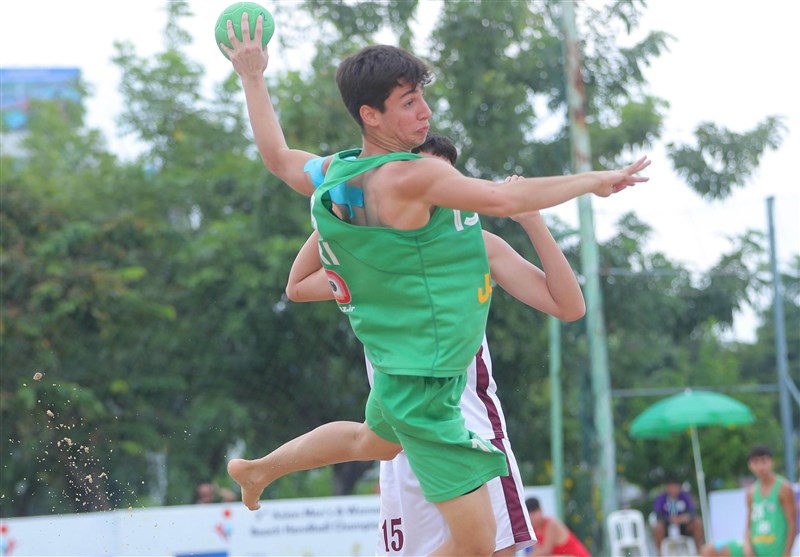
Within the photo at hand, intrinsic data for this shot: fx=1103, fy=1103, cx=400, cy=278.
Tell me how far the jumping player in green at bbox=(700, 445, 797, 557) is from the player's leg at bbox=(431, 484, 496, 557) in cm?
667

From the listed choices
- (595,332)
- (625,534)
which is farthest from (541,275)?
(625,534)

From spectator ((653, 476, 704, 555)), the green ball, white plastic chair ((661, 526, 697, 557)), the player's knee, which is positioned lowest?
white plastic chair ((661, 526, 697, 557))

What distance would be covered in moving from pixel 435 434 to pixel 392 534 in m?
1.11

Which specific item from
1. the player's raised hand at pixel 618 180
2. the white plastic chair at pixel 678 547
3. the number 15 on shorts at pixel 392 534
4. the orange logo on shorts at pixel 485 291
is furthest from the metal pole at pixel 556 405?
the player's raised hand at pixel 618 180

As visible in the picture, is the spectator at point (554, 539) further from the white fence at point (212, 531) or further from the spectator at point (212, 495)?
the spectator at point (212, 495)

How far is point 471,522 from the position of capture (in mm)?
3000

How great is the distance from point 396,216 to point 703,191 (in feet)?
36.9

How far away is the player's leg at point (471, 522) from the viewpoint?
2.99 meters

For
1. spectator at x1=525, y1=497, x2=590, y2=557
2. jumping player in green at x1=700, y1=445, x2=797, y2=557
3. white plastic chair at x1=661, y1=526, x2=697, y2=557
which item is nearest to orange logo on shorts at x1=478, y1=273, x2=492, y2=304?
spectator at x1=525, y1=497, x2=590, y2=557

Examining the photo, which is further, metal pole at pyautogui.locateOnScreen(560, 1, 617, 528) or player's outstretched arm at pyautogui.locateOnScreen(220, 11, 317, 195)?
metal pole at pyautogui.locateOnScreen(560, 1, 617, 528)

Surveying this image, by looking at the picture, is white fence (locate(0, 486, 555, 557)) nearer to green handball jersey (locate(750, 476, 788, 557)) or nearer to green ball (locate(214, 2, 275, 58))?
green handball jersey (locate(750, 476, 788, 557))

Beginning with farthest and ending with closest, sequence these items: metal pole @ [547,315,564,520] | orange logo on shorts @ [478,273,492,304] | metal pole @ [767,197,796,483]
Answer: metal pole @ [547,315,564,520] < metal pole @ [767,197,796,483] < orange logo on shorts @ [478,273,492,304]

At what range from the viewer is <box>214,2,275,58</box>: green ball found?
137 inches

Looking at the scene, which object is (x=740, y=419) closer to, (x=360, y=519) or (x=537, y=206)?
(x=360, y=519)
